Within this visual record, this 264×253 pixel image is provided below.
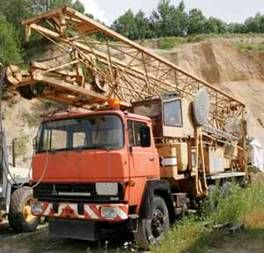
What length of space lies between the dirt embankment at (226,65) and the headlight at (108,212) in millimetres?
26688

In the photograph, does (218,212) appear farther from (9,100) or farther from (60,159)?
(9,100)

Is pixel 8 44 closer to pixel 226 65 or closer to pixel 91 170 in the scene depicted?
pixel 226 65

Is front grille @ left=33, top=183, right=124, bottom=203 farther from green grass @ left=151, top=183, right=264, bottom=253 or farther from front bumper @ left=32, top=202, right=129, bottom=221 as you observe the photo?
green grass @ left=151, top=183, right=264, bottom=253

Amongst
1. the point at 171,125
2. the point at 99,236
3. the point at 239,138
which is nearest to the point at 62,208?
the point at 99,236

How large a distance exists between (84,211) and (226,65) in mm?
29877

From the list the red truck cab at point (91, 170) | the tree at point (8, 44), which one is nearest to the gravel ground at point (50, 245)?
the red truck cab at point (91, 170)

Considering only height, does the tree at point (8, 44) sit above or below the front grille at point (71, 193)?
above

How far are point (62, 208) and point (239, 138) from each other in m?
9.75

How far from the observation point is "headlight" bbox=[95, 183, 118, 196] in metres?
8.93

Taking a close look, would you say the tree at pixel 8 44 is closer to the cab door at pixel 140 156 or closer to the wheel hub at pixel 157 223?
the cab door at pixel 140 156

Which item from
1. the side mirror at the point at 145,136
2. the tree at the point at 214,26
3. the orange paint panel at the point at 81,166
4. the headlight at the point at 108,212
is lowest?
the headlight at the point at 108,212

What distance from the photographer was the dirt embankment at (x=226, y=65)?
35.3 metres

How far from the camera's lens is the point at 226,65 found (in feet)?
122

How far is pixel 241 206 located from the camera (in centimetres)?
1067
